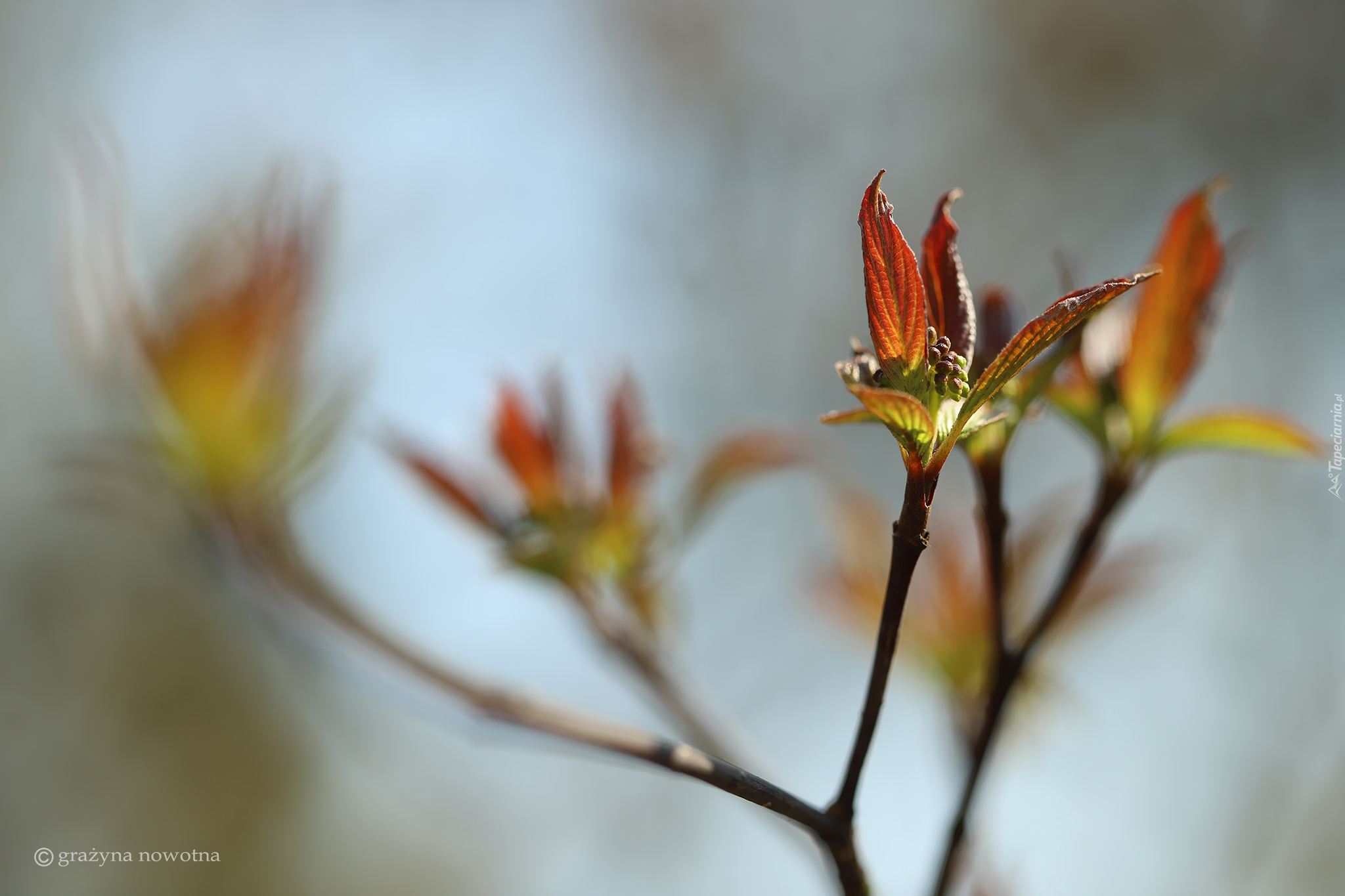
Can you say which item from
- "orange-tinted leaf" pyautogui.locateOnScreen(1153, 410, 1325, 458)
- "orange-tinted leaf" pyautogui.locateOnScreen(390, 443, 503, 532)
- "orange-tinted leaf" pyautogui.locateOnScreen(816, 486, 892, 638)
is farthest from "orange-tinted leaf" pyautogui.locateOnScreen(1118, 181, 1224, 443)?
"orange-tinted leaf" pyautogui.locateOnScreen(390, 443, 503, 532)

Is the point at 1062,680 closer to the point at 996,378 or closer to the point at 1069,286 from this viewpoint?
the point at 1069,286

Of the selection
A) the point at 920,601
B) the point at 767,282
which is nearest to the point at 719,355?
the point at 767,282

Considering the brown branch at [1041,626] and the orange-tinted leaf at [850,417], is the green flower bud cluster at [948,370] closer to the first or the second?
the orange-tinted leaf at [850,417]

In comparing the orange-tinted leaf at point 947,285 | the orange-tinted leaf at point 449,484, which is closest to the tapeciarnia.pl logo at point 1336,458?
the orange-tinted leaf at point 947,285

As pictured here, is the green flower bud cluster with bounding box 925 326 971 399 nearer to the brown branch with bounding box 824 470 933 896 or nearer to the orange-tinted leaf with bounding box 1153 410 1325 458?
the brown branch with bounding box 824 470 933 896

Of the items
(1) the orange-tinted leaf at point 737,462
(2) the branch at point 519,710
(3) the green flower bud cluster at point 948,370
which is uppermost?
(3) the green flower bud cluster at point 948,370
